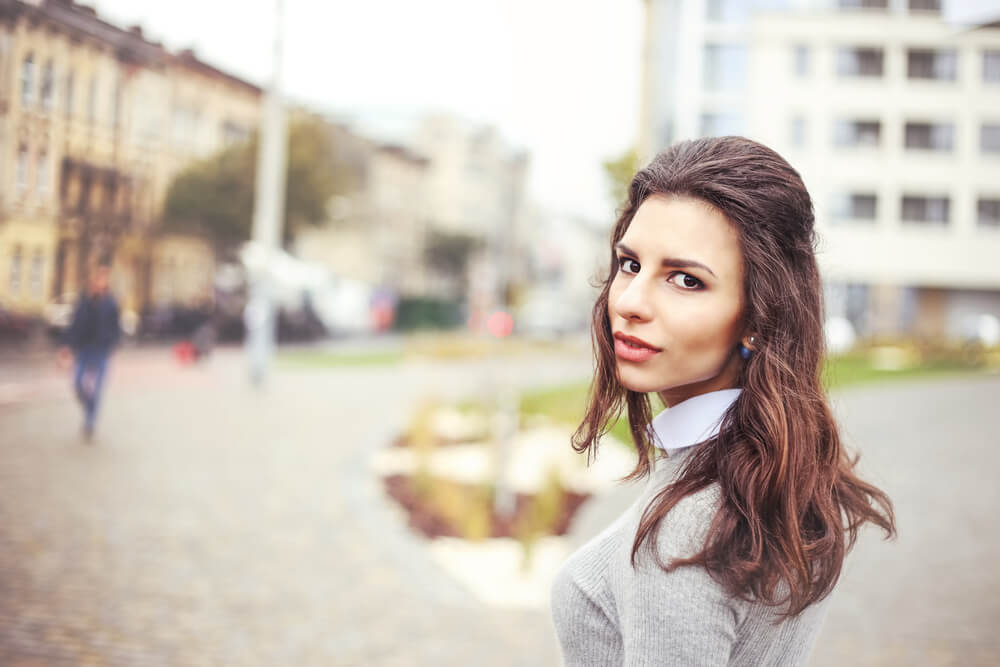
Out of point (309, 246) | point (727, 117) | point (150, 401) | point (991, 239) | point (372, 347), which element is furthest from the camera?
point (309, 246)

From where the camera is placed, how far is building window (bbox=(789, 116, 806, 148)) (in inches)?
175

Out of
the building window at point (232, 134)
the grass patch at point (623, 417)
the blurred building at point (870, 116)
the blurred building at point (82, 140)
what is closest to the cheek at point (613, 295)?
the blurred building at point (870, 116)

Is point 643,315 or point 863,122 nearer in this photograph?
point 643,315

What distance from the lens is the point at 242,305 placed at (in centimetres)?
2328

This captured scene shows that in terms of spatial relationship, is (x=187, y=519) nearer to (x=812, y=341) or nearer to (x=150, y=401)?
(x=812, y=341)

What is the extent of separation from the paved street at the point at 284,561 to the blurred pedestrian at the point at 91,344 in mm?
522

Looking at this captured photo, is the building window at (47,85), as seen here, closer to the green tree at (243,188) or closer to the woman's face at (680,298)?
the green tree at (243,188)

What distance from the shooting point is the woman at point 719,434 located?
3.87 feet

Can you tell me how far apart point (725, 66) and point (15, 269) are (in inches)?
155

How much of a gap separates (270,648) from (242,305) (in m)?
19.5

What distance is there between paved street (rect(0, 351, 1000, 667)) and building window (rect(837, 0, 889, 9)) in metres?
1.94

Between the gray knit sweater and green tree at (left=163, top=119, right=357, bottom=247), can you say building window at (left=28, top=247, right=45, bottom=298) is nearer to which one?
green tree at (left=163, top=119, right=357, bottom=247)

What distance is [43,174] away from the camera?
500 centimetres

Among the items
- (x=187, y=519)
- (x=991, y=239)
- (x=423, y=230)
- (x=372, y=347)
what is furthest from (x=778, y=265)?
(x=423, y=230)
